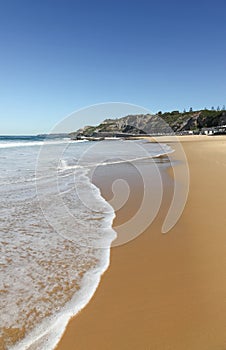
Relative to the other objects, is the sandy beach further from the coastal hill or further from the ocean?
the coastal hill

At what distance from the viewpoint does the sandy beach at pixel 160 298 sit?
2.09m

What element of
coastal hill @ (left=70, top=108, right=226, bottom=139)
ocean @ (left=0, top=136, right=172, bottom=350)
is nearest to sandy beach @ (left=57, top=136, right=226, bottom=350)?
ocean @ (left=0, top=136, right=172, bottom=350)

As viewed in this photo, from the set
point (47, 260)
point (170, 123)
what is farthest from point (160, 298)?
point (170, 123)

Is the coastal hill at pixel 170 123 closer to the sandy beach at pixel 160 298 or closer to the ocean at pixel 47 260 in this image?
the ocean at pixel 47 260

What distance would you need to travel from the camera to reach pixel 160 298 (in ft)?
8.55

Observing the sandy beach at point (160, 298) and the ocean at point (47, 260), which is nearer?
the sandy beach at point (160, 298)

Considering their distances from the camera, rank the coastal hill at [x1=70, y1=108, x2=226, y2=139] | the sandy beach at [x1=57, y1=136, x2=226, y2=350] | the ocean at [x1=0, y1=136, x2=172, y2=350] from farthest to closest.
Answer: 1. the coastal hill at [x1=70, y1=108, x2=226, y2=139]
2. the ocean at [x1=0, y1=136, x2=172, y2=350]
3. the sandy beach at [x1=57, y1=136, x2=226, y2=350]

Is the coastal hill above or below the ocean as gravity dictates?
above

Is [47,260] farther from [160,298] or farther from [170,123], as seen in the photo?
[170,123]

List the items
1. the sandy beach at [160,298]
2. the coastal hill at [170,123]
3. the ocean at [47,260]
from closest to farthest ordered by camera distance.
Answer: the sandy beach at [160,298]
the ocean at [47,260]
the coastal hill at [170,123]

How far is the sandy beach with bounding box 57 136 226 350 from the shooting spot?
209cm

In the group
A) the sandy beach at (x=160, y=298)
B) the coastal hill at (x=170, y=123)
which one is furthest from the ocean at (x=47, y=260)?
the coastal hill at (x=170, y=123)

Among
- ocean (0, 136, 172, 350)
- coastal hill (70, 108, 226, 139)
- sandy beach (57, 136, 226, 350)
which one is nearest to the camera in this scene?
sandy beach (57, 136, 226, 350)

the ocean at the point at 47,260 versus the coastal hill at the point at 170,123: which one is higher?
the coastal hill at the point at 170,123
